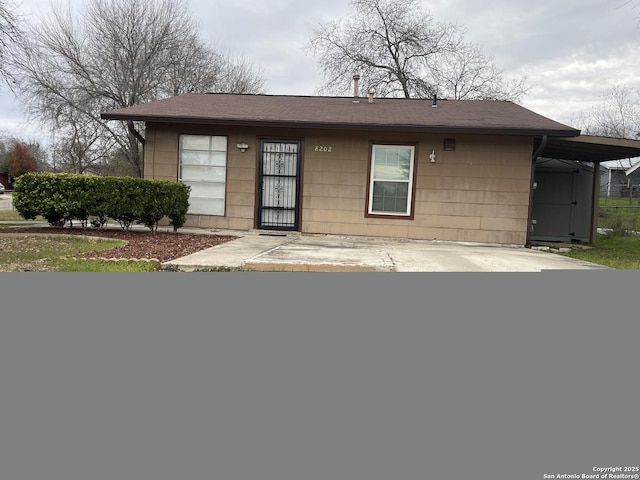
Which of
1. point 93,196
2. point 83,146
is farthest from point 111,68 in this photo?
point 93,196

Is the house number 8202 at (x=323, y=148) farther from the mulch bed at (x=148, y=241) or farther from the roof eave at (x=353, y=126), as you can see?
the mulch bed at (x=148, y=241)

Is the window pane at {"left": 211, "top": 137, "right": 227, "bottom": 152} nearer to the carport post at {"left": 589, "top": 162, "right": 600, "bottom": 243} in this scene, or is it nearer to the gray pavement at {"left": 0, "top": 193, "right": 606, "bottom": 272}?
the gray pavement at {"left": 0, "top": 193, "right": 606, "bottom": 272}

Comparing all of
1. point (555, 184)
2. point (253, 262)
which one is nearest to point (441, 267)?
point (253, 262)

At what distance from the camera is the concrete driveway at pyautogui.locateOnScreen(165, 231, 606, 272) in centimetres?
579

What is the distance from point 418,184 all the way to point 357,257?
394 centimetres

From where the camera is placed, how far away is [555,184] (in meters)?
12.8

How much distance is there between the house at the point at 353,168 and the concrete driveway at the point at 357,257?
2.08ft

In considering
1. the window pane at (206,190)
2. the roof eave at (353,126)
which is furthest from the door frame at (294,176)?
the window pane at (206,190)

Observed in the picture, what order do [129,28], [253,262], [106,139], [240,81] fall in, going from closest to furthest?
[253,262] < [129,28] < [106,139] < [240,81]

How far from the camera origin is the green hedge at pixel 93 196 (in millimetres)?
9094

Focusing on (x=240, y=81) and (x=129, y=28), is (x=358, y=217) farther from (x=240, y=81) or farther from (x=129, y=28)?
(x=240, y=81)

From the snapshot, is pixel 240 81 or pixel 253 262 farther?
pixel 240 81

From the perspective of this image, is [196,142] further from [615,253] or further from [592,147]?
[615,253]

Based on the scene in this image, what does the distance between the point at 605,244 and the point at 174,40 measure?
20578mm
